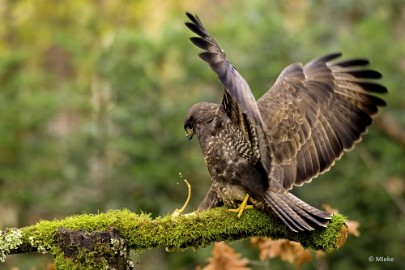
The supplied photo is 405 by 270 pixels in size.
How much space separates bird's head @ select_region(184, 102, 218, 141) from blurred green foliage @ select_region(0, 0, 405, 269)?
6825mm

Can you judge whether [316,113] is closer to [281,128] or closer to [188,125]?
[281,128]

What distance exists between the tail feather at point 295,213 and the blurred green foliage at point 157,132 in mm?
7576

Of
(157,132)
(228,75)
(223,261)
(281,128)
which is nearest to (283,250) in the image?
(223,261)

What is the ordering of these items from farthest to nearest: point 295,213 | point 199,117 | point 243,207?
point 199,117
point 243,207
point 295,213

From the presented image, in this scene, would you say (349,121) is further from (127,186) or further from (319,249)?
(127,186)

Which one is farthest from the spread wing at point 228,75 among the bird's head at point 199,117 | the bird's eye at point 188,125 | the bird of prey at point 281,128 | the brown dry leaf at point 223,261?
the brown dry leaf at point 223,261

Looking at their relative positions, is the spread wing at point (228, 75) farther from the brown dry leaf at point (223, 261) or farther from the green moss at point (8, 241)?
the green moss at point (8, 241)

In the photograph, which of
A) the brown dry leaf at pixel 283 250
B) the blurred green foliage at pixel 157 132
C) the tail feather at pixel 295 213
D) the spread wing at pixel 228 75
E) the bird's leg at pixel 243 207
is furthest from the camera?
the blurred green foliage at pixel 157 132

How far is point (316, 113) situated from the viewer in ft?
24.1

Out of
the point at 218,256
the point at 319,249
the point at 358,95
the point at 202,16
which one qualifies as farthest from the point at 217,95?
the point at 202,16

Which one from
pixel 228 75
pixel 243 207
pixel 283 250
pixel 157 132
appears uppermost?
pixel 157 132

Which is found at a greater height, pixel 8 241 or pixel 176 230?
pixel 8 241

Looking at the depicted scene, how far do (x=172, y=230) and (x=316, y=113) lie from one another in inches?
93.5

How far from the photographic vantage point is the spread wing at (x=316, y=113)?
6941 millimetres
